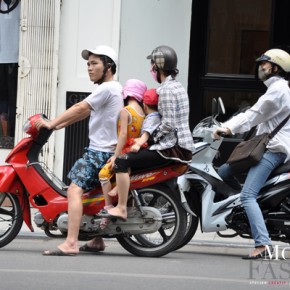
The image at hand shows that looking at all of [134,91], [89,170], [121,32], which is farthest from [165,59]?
[121,32]

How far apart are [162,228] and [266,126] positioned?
1.29 m

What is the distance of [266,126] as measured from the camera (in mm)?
9492

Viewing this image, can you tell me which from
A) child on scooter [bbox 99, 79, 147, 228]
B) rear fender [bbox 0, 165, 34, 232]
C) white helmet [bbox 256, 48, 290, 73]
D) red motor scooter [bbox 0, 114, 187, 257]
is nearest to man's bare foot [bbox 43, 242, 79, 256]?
red motor scooter [bbox 0, 114, 187, 257]

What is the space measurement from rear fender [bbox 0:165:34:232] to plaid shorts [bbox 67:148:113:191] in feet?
1.64

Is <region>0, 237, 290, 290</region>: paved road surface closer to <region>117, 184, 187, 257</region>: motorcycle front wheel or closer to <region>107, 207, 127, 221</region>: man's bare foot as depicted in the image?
<region>117, 184, 187, 257</region>: motorcycle front wheel

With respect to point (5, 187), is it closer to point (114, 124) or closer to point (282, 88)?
point (114, 124)

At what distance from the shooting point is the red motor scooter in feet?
30.8

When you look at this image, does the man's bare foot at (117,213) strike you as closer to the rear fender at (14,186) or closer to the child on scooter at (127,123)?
the child on scooter at (127,123)

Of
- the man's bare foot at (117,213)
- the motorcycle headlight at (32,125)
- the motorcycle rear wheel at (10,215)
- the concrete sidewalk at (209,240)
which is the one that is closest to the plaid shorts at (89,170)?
the man's bare foot at (117,213)

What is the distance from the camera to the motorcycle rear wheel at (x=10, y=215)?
956 centimetres

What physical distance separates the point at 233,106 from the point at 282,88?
13.9ft

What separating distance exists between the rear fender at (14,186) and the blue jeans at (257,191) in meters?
1.92

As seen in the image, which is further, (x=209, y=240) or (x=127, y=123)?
(x=209, y=240)

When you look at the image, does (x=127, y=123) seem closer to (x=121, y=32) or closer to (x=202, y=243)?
(x=202, y=243)
